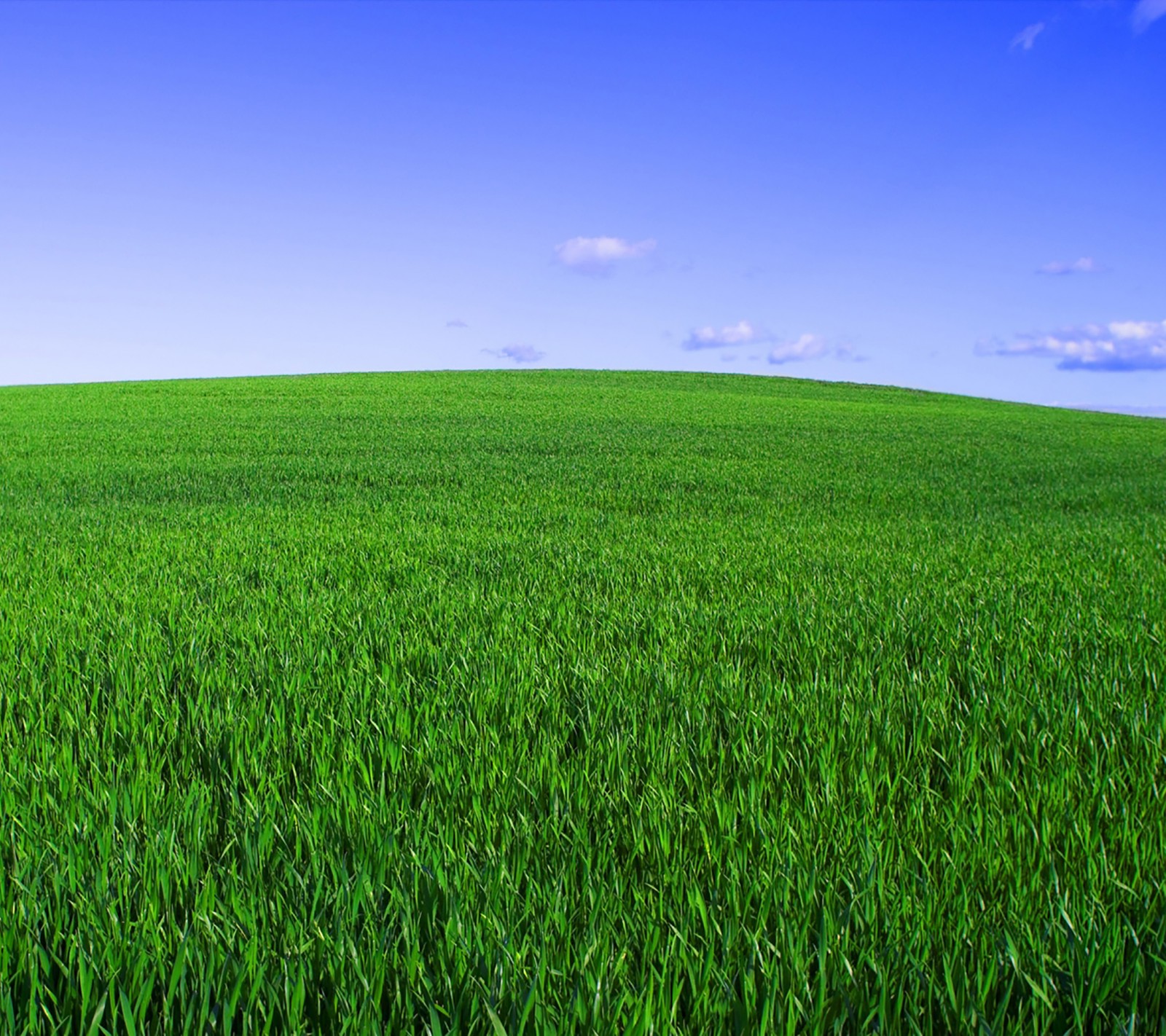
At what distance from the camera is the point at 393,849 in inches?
77.8

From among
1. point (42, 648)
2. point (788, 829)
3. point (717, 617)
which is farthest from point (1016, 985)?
point (42, 648)

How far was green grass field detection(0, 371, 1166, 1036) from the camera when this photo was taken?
1.56 meters

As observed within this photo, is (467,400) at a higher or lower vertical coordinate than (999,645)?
higher

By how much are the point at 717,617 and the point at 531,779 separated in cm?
229

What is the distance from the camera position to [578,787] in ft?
7.72

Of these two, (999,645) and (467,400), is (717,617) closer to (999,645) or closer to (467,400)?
(999,645)

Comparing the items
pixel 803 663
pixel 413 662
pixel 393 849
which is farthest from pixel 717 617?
pixel 393 849

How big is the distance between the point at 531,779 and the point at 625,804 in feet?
0.98

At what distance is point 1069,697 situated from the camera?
3.30 m

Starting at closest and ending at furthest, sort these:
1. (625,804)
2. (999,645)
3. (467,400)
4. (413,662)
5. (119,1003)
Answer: (119,1003), (625,804), (413,662), (999,645), (467,400)

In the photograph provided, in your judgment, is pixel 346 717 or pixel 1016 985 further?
pixel 346 717

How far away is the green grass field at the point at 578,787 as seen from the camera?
156 centimetres

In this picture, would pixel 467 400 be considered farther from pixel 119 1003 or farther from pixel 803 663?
pixel 119 1003

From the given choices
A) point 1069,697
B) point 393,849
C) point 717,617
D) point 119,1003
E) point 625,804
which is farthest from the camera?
point 717,617
